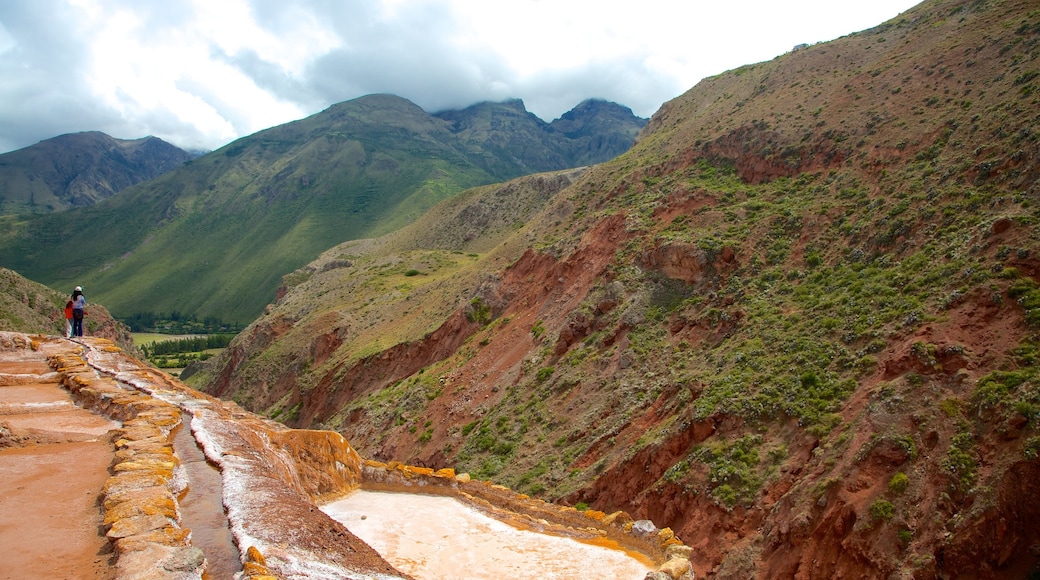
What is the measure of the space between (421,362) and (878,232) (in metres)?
25.9

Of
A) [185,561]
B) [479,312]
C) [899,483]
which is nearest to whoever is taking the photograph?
[185,561]

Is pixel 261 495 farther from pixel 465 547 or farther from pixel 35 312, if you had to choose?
pixel 35 312

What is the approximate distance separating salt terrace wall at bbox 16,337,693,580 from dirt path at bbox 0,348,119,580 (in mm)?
264

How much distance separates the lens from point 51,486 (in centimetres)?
846

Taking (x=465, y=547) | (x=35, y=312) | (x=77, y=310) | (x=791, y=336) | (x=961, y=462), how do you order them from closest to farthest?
(x=465, y=547), (x=961, y=462), (x=791, y=336), (x=77, y=310), (x=35, y=312)

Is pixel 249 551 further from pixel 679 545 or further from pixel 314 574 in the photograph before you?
pixel 679 545

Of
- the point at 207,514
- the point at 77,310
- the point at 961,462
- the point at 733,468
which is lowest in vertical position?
the point at 733,468

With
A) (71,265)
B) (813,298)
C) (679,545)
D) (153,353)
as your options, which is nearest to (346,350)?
(813,298)

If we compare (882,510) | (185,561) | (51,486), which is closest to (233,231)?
(51,486)

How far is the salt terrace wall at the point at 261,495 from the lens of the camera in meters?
6.45

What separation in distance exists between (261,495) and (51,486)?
9.57ft

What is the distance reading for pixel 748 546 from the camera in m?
15.4

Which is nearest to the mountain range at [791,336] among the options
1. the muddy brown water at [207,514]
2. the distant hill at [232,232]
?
the muddy brown water at [207,514]

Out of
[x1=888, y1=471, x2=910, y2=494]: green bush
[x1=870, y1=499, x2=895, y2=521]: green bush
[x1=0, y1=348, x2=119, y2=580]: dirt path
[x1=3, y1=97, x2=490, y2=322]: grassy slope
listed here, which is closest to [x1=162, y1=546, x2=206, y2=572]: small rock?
[x1=0, y1=348, x2=119, y2=580]: dirt path
